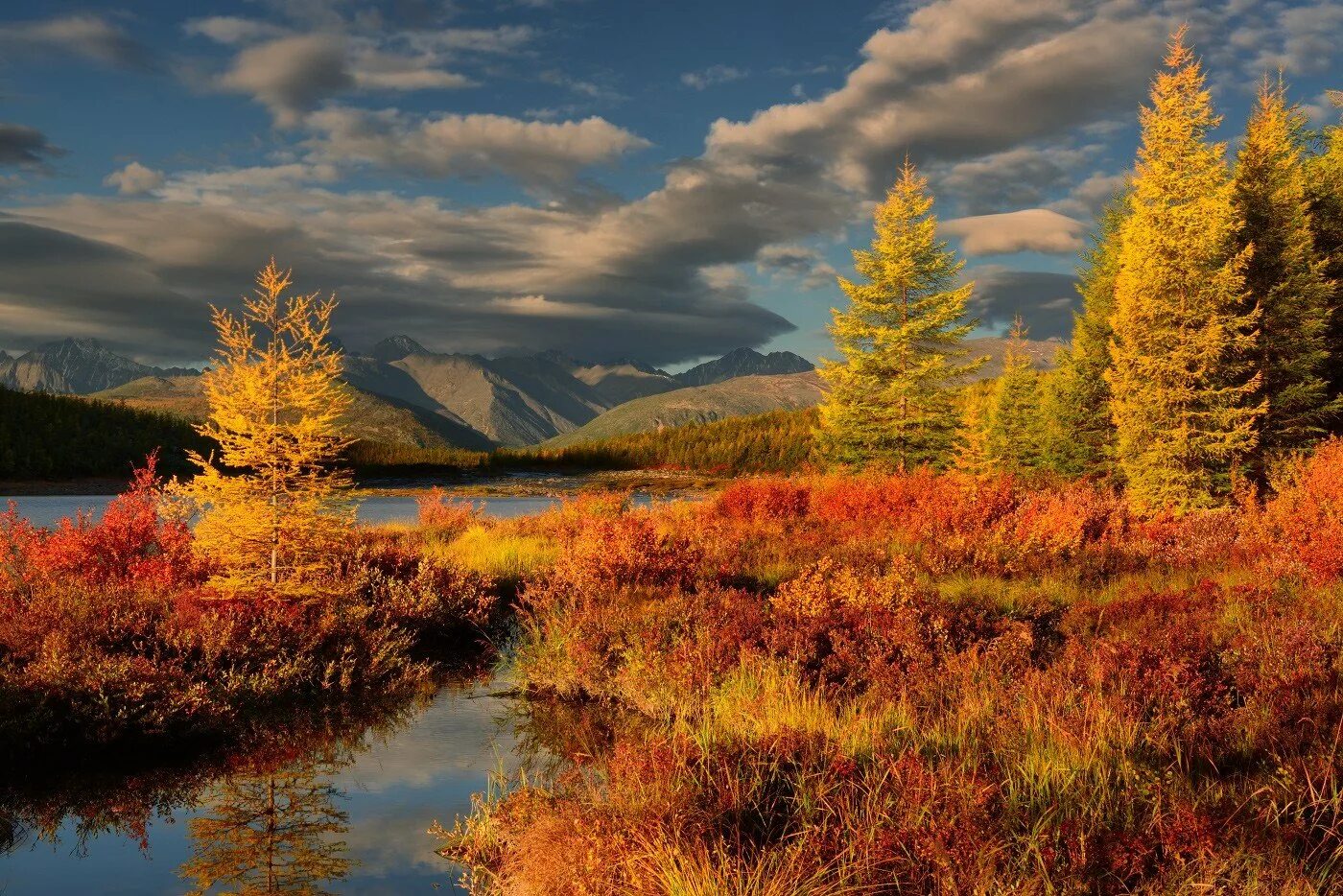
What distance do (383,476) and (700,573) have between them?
91.1 meters

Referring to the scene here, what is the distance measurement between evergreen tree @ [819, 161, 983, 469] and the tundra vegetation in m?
7.49

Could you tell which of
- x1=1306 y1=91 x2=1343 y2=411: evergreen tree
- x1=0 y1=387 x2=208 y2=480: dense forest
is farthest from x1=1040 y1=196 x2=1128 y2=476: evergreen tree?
x1=0 y1=387 x2=208 y2=480: dense forest

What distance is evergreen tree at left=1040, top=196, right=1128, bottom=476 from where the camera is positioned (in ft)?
108

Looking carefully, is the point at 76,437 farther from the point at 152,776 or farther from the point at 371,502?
the point at 152,776

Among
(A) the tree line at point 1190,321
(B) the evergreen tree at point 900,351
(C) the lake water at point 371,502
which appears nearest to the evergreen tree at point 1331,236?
(A) the tree line at point 1190,321

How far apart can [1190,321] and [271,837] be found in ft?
82.8

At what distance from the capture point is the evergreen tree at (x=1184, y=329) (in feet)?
75.9

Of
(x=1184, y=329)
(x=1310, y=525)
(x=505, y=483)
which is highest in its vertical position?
(x=1184, y=329)

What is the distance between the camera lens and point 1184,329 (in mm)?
23672

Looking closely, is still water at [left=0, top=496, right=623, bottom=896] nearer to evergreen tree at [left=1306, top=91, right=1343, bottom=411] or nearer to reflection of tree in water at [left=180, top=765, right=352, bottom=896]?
reflection of tree in water at [left=180, top=765, right=352, bottom=896]

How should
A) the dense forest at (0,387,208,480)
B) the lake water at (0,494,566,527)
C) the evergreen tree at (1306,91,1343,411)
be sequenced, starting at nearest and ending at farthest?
the evergreen tree at (1306,91,1343,411) → the lake water at (0,494,566,527) → the dense forest at (0,387,208,480)

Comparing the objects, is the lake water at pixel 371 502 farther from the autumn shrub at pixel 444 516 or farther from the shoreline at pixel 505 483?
the autumn shrub at pixel 444 516

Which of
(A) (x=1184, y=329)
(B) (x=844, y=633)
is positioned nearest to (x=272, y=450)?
(B) (x=844, y=633)

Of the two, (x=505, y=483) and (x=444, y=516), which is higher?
(x=444, y=516)
